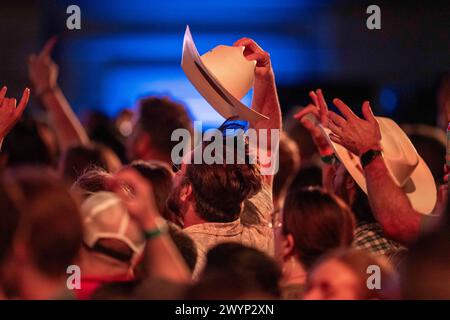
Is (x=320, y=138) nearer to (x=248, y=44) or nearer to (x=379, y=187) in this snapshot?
(x=248, y=44)

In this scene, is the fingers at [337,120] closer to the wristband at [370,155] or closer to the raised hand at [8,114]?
the wristband at [370,155]

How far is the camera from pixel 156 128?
13.0 ft

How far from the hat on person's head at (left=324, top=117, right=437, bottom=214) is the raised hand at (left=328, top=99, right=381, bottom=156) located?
177 mm

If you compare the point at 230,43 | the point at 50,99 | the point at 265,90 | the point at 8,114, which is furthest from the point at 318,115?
the point at 230,43

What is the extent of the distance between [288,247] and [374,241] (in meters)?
0.46

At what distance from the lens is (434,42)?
1092cm

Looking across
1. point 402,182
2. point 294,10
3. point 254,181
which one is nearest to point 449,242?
point 254,181

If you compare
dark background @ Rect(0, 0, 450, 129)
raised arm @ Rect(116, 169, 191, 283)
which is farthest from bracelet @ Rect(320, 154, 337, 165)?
dark background @ Rect(0, 0, 450, 129)

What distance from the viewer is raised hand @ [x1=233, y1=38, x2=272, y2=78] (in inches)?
118

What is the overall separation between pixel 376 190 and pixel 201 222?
0.52 metres

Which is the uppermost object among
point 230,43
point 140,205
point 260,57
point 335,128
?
point 230,43

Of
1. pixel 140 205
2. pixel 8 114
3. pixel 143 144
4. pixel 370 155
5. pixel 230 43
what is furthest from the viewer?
pixel 230 43

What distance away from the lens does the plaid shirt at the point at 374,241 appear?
275 centimetres
